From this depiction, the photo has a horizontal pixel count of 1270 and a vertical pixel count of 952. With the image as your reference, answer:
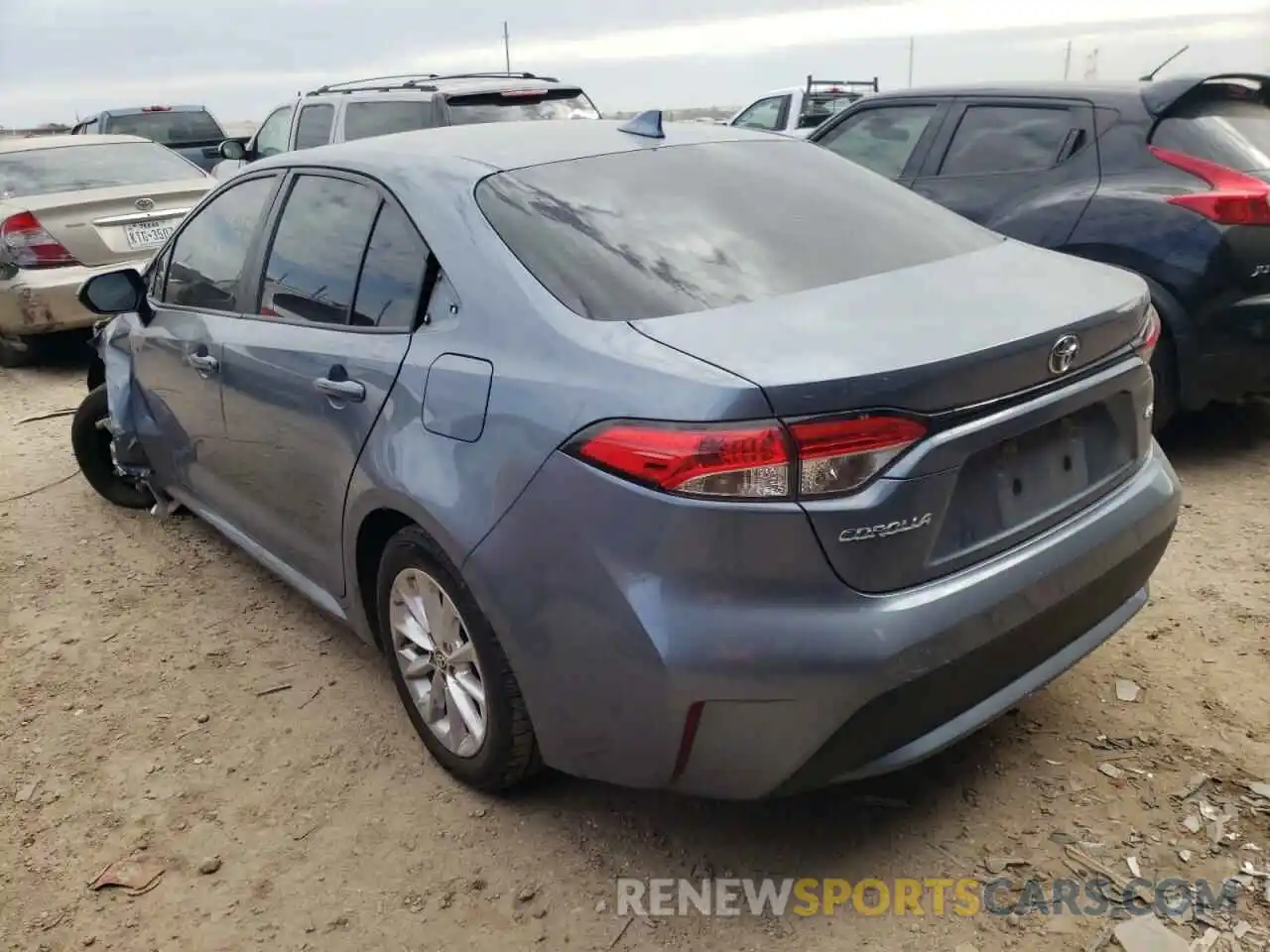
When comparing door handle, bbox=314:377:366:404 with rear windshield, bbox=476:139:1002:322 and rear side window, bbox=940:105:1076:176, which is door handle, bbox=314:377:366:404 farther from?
rear side window, bbox=940:105:1076:176

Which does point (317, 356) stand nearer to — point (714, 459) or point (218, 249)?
point (218, 249)

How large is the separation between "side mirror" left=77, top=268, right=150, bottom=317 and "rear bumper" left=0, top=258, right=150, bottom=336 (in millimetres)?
3244

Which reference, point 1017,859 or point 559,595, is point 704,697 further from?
point 1017,859

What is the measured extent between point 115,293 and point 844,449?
3287 mm

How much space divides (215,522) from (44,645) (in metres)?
0.69

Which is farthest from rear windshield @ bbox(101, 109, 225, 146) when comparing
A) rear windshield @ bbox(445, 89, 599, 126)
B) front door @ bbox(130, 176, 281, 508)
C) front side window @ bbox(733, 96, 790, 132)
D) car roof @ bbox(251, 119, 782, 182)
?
car roof @ bbox(251, 119, 782, 182)

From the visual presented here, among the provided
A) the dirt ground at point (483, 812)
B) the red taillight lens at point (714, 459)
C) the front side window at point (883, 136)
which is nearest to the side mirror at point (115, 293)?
the dirt ground at point (483, 812)

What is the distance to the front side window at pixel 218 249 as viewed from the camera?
3.54m

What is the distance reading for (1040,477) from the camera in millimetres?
2275

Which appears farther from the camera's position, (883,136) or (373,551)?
(883,136)

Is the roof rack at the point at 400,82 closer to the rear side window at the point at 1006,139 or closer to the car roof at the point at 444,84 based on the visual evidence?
the car roof at the point at 444,84

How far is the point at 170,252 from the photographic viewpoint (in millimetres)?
4133

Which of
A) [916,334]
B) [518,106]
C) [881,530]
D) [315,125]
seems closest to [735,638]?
[881,530]

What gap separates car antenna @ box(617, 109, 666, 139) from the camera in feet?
10.2
